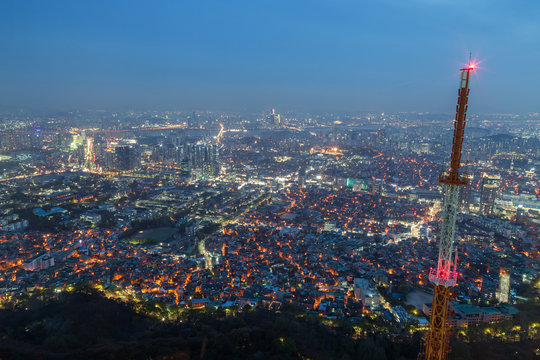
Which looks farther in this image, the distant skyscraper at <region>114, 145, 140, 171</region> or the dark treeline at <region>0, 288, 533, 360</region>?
the distant skyscraper at <region>114, 145, 140, 171</region>

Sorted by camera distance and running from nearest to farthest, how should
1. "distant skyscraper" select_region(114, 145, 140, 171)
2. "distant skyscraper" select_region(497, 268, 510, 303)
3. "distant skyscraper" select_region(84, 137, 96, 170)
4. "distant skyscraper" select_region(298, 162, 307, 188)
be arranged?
"distant skyscraper" select_region(497, 268, 510, 303) < "distant skyscraper" select_region(298, 162, 307, 188) < "distant skyscraper" select_region(114, 145, 140, 171) < "distant skyscraper" select_region(84, 137, 96, 170)

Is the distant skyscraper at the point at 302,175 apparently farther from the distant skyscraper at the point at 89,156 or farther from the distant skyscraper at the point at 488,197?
the distant skyscraper at the point at 89,156

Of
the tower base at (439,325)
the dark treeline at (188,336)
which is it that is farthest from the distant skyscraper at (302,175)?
the tower base at (439,325)

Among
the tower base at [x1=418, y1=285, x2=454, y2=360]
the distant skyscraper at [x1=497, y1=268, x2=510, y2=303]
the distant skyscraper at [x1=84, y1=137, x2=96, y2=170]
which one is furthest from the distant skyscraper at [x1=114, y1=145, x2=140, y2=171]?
the tower base at [x1=418, y1=285, x2=454, y2=360]

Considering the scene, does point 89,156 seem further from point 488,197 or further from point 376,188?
point 488,197

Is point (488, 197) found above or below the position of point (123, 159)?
above

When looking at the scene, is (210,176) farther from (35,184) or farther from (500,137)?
(500,137)

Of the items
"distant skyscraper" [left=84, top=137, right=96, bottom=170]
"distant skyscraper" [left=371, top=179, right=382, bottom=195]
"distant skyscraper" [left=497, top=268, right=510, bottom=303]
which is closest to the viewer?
"distant skyscraper" [left=497, top=268, right=510, bottom=303]

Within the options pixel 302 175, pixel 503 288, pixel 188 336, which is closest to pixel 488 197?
pixel 503 288

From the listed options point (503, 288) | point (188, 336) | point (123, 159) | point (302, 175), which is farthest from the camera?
point (123, 159)

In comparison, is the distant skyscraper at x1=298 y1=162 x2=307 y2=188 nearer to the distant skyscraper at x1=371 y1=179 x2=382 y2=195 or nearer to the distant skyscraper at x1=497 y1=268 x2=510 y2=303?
the distant skyscraper at x1=371 y1=179 x2=382 y2=195

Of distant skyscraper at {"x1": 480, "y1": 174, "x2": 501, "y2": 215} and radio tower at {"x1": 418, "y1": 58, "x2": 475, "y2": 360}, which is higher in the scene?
radio tower at {"x1": 418, "y1": 58, "x2": 475, "y2": 360}
